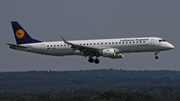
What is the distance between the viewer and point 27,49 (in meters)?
104

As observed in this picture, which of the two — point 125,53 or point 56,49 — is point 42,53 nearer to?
point 56,49

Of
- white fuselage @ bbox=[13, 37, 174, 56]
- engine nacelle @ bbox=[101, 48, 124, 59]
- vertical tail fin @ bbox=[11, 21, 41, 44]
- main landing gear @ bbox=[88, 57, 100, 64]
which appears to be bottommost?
main landing gear @ bbox=[88, 57, 100, 64]

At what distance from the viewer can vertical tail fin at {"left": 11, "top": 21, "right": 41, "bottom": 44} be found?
351 feet

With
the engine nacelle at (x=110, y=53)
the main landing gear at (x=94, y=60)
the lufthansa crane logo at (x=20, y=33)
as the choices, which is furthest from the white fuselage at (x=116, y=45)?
the lufthansa crane logo at (x=20, y=33)

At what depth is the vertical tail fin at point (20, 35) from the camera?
351ft

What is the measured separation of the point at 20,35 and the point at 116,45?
20085mm

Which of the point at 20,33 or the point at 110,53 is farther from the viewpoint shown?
the point at 20,33

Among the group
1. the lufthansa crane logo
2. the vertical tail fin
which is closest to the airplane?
the vertical tail fin

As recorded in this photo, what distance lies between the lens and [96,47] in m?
99.1

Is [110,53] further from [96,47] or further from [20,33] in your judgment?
[20,33]

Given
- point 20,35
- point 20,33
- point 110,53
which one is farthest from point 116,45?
point 20,33

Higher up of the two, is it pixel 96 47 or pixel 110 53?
pixel 96 47

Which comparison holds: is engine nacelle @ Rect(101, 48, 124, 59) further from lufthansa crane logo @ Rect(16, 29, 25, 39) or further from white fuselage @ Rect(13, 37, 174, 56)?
lufthansa crane logo @ Rect(16, 29, 25, 39)

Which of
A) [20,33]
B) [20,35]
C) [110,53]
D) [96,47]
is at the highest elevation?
[20,33]
